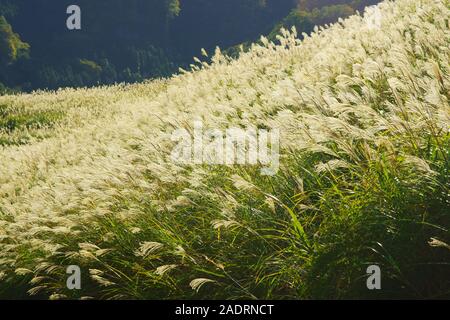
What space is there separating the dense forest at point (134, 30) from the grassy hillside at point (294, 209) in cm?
10065

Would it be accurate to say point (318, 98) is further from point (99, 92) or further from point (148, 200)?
point (99, 92)

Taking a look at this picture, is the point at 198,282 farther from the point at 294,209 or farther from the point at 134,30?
the point at 134,30

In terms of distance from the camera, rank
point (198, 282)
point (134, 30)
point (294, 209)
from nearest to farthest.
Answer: point (198, 282), point (294, 209), point (134, 30)

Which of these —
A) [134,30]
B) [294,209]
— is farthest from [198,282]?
[134,30]

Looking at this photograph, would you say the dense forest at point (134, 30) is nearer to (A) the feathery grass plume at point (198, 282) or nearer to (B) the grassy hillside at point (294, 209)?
(B) the grassy hillside at point (294, 209)

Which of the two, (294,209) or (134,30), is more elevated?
(134,30)

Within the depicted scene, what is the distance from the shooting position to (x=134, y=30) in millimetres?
121938

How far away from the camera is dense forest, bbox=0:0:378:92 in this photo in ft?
363

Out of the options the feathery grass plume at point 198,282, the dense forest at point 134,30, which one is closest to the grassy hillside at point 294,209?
the feathery grass plume at point 198,282

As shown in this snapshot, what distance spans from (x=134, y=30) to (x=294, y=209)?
123 m

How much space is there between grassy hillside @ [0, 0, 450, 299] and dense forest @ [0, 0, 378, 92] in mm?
100653

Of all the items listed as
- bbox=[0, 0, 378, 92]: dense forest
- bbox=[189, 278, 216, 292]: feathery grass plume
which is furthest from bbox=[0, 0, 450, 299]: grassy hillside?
bbox=[0, 0, 378, 92]: dense forest

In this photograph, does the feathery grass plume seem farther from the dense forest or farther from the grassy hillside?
the dense forest
